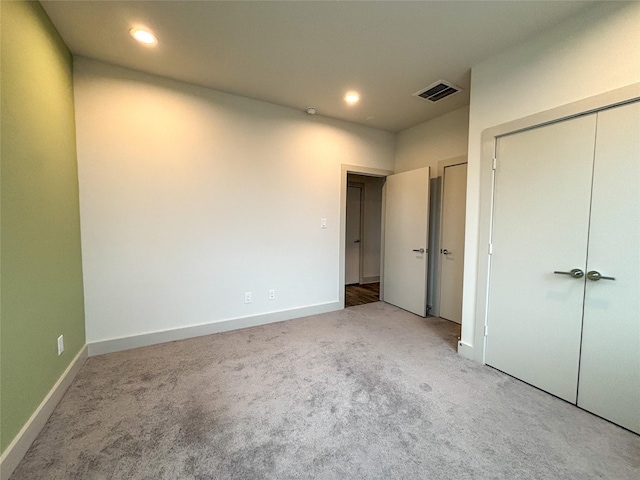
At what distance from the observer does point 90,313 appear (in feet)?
8.06

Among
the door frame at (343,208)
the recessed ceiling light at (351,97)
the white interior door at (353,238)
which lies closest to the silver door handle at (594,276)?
the door frame at (343,208)

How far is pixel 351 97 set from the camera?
3.00m

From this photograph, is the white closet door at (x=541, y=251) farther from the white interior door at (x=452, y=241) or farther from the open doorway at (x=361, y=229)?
the open doorway at (x=361, y=229)

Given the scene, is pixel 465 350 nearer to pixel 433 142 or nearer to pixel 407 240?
pixel 407 240

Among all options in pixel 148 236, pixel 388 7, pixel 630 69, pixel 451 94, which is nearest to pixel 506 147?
pixel 630 69

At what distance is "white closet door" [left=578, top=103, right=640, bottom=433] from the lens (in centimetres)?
158

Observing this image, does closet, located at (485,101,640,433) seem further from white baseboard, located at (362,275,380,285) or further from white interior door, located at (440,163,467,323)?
white baseboard, located at (362,275,380,285)

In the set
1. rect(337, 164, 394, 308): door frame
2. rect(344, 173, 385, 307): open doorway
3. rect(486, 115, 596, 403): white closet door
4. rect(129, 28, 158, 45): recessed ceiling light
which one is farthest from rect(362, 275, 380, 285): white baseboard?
rect(129, 28, 158, 45): recessed ceiling light

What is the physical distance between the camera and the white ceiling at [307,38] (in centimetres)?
175

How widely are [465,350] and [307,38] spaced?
306 centimetres

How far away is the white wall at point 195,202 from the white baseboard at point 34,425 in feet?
1.93

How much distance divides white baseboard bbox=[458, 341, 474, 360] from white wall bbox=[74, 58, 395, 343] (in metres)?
1.77

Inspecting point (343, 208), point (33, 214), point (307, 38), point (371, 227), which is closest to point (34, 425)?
point (33, 214)

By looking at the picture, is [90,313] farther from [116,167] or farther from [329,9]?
[329,9]
